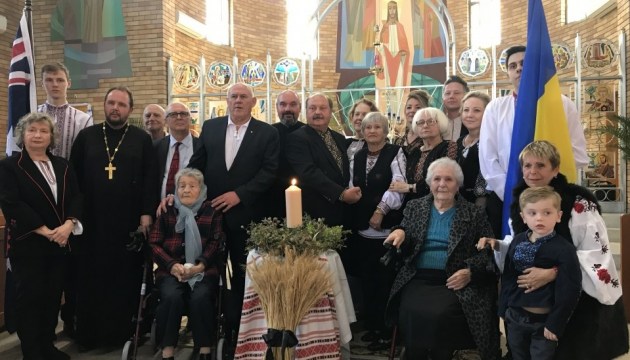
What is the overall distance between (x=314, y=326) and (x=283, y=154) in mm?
1576

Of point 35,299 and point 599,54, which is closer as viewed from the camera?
point 35,299

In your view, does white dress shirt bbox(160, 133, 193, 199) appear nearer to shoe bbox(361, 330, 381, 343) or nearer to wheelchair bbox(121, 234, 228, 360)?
wheelchair bbox(121, 234, 228, 360)

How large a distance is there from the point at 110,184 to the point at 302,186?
144 cm

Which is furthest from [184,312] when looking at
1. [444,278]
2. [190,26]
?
[190,26]

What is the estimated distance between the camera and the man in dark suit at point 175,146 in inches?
165

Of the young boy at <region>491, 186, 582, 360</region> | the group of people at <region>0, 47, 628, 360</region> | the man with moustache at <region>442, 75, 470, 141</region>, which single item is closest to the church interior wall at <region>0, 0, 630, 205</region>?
the group of people at <region>0, 47, 628, 360</region>

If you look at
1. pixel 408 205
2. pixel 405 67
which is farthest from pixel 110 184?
pixel 405 67

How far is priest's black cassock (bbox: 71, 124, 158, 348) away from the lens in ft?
12.9

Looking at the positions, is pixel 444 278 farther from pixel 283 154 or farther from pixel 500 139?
pixel 283 154

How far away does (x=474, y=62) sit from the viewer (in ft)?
27.7

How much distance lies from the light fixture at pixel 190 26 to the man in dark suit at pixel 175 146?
603cm

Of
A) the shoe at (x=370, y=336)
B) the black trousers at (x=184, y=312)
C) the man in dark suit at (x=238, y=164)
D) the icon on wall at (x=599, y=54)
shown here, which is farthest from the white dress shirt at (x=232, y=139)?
the icon on wall at (x=599, y=54)

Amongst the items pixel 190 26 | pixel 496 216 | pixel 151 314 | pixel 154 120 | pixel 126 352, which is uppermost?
pixel 190 26

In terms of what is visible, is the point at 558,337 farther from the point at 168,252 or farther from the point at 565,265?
the point at 168,252
